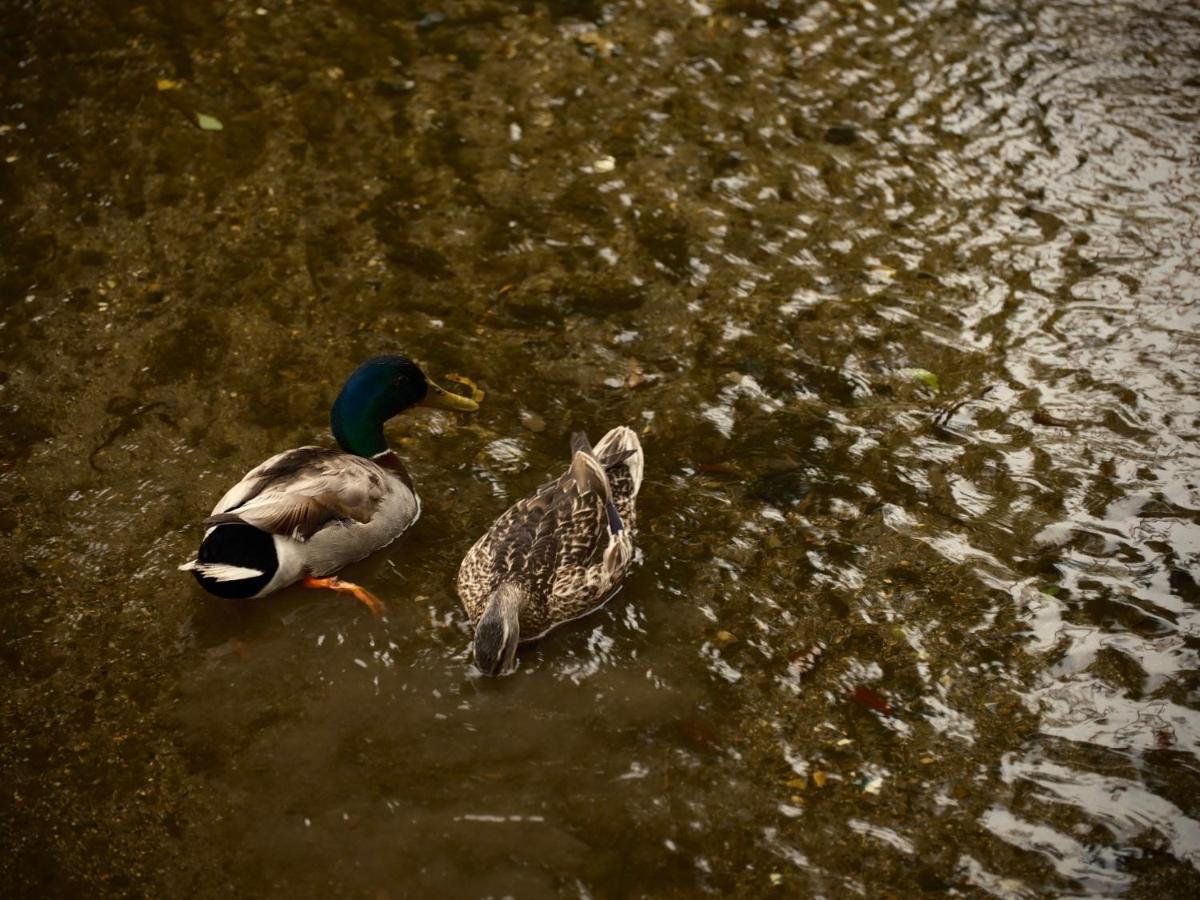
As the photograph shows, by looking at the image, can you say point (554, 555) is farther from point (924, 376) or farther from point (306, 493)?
point (924, 376)

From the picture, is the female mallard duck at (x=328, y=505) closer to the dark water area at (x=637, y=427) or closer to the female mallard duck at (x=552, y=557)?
the dark water area at (x=637, y=427)

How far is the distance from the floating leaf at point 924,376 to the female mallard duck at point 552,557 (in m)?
1.87

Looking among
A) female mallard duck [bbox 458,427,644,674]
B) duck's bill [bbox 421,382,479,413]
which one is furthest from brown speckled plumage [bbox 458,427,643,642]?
duck's bill [bbox 421,382,479,413]

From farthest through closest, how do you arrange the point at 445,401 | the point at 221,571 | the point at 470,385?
the point at 470,385 < the point at 445,401 < the point at 221,571

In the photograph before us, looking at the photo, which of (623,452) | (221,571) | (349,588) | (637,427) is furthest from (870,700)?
(221,571)

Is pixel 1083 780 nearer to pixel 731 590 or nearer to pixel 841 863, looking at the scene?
pixel 841 863

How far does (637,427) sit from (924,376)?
1.58m

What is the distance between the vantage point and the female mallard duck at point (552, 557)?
5113 mm

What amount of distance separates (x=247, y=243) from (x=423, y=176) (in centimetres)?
122

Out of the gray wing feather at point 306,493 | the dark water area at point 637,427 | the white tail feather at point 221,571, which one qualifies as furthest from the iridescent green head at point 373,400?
the white tail feather at point 221,571

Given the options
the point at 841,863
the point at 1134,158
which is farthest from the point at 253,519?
the point at 1134,158

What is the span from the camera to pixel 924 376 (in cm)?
647

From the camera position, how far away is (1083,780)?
4.63m

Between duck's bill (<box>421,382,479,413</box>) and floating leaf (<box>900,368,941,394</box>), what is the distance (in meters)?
2.31
